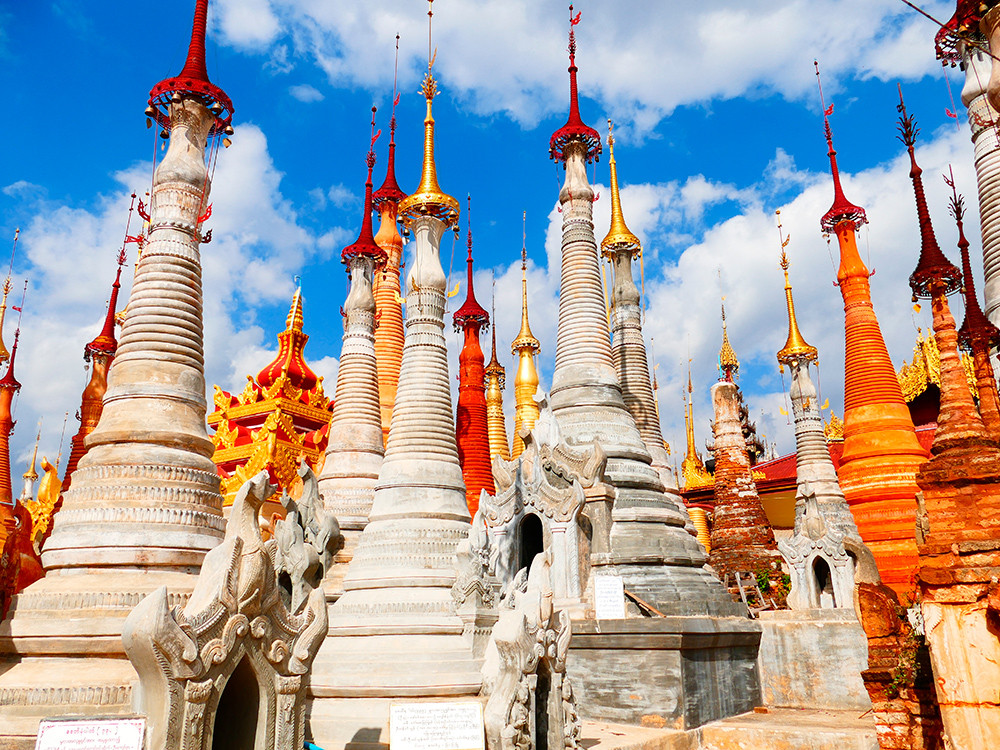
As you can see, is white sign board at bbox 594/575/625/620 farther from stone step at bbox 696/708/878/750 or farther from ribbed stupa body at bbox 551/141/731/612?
stone step at bbox 696/708/878/750

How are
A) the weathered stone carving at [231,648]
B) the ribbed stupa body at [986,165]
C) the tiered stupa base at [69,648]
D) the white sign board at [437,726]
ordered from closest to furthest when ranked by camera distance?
the weathered stone carving at [231,648], the tiered stupa base at [69,648], the white sign board at [437,726], the ribbed stupa body at [986,165]

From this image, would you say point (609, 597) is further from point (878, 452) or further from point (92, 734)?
point (878, 452)

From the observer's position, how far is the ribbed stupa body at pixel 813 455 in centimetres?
2269

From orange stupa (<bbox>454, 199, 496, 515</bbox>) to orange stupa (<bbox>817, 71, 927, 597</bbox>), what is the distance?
36.3ft

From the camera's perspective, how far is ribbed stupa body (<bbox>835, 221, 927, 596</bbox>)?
2078 cm

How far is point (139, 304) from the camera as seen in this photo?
9695mm

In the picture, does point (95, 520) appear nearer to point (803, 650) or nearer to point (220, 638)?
point (220, 638)

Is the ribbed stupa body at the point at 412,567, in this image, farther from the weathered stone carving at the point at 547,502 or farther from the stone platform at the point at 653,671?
the stone platform at the point at 653,671

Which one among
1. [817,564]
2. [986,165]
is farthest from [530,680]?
[986,165]

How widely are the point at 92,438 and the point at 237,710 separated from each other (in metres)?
4.14

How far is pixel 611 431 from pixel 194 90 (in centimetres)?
1057

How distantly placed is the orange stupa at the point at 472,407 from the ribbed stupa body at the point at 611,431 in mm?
5149

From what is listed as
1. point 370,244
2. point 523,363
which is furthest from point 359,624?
point 523,363

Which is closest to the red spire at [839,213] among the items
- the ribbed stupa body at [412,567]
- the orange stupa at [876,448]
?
the orange stupa at [876,448]
